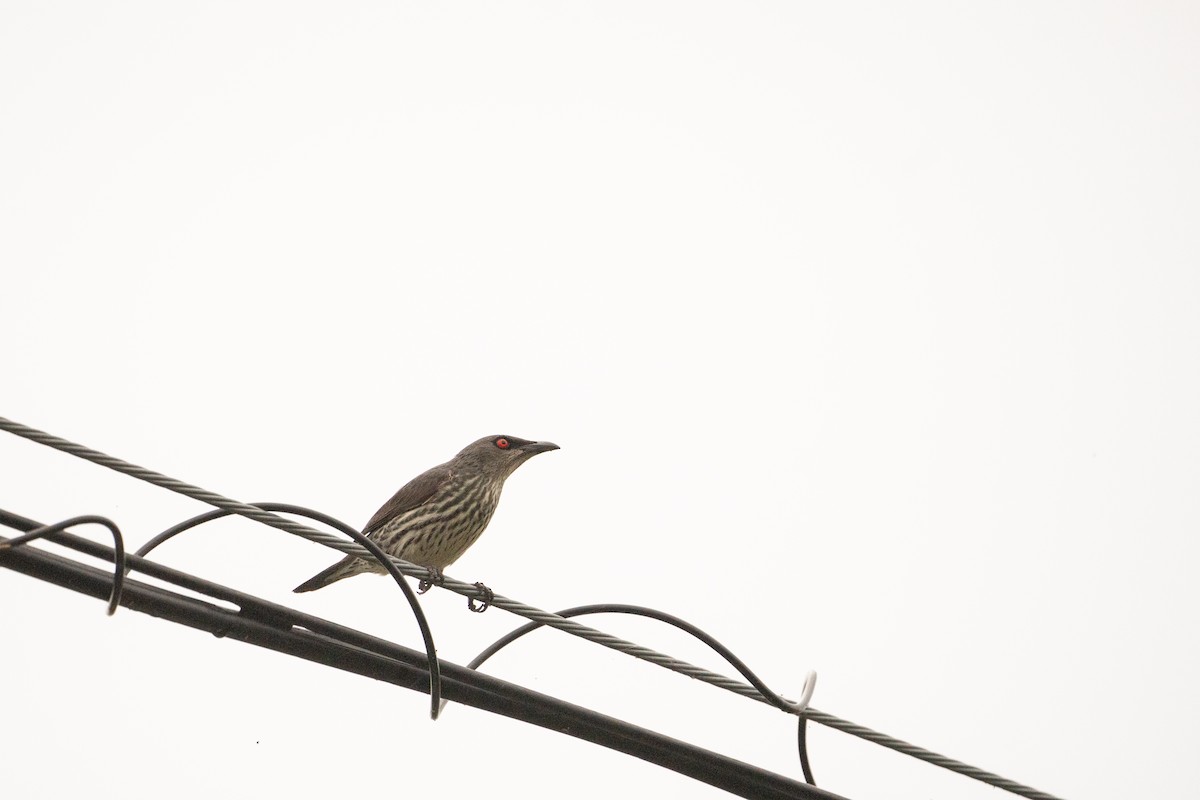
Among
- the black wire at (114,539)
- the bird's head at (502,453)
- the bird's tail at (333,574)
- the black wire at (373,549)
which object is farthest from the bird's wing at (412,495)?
the black wire at (114,539)

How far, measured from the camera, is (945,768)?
13.8ft

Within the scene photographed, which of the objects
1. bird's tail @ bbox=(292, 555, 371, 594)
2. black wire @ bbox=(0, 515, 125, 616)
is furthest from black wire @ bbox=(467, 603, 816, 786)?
bird's tail @ bbox=(292, 555, 371, 594)

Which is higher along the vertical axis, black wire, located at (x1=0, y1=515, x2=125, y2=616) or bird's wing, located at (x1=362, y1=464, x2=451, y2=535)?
bird's wing, located at (x1=362, y1=464, x2=451, y2=535)

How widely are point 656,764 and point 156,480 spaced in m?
1.93

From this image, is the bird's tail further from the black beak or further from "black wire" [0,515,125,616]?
"black wire" [0,515,125,616]

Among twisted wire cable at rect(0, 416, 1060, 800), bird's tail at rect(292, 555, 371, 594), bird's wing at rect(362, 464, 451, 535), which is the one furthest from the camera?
bird's wing at rect(362, 464, 451, 535)

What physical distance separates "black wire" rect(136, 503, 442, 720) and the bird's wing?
3735 millimetres

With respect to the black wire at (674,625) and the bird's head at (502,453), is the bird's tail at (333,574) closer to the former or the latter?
the bird's head at (502,453)

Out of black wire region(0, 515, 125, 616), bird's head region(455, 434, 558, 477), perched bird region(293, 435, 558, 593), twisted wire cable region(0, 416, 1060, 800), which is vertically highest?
bird's head region(455, 434, 558, 477)

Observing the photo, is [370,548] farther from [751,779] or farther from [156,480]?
[751,779]

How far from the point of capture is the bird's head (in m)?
7.90

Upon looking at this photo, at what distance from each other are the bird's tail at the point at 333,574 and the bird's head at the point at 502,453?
1.11m

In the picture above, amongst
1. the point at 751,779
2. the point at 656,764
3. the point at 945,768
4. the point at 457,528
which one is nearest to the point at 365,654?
the point at 656,764

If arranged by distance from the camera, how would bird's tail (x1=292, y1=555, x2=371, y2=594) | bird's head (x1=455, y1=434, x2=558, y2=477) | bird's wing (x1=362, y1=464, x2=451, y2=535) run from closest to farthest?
1. bird's tail (x1=292, y1=555, x2=371, y2=594)
2. bird's wing (x1=362, y1=464, x2=451, y2=535)
3. bird's head (x1=455, y1=434, x2=558, y2=477)
